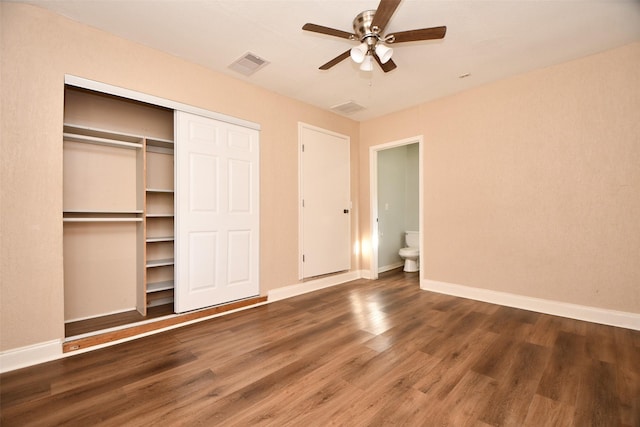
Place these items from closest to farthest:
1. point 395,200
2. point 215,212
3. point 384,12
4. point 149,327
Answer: point 384,12 → point 149,327 → point 215,212 → point 395,200

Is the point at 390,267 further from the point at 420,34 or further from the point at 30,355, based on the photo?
the point at 30,355

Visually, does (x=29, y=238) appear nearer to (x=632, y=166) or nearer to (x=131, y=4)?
(x=131, y=4)

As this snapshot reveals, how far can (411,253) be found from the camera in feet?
16.3

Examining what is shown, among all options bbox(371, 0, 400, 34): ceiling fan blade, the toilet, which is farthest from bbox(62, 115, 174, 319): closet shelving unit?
the toilet

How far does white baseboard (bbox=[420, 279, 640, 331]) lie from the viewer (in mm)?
2562

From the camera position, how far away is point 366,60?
2.31 meters

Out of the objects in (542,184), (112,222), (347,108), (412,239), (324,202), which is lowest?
(412,239)

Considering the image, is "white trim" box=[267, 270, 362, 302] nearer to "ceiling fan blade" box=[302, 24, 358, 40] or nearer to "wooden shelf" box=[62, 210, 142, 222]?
"wooden shelf" box=[62, 210, 142, 222]

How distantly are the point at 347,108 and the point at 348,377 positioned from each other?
3.55m

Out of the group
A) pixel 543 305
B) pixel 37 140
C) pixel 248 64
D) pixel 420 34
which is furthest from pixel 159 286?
pixel 543 305

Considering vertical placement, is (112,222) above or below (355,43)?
below

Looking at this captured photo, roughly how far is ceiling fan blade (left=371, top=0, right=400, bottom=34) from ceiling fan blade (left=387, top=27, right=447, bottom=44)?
6.6 inches

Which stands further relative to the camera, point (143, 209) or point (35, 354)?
point (143, 209)

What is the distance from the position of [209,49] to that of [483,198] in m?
3.55
